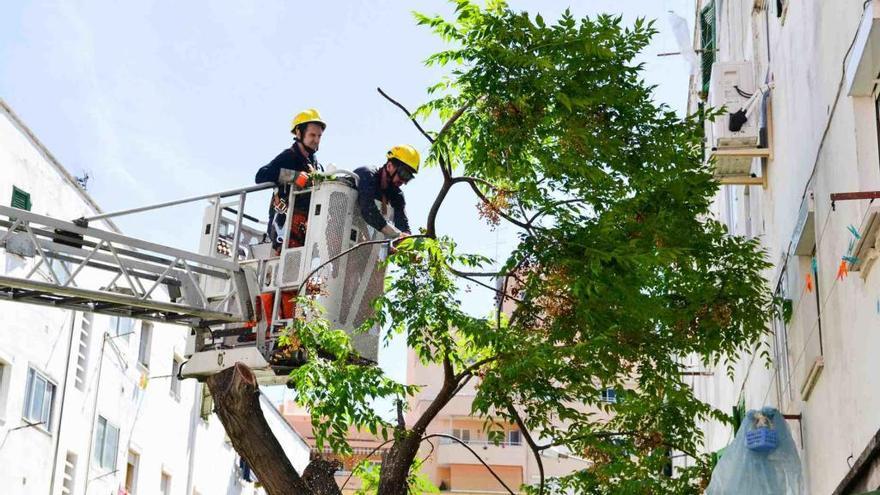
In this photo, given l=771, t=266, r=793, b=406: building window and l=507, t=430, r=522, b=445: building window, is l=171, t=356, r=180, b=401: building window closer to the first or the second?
l=771, t=266, r=793, b=406: building window

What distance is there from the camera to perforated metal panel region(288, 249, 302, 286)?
594 inches

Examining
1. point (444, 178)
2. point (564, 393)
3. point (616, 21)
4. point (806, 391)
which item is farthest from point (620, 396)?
point (616, 21)

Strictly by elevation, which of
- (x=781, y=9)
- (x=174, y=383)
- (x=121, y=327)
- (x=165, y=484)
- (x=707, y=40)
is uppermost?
(x=707, y=40)

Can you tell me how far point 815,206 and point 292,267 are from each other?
5.67 m

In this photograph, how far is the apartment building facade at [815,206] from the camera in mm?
9906

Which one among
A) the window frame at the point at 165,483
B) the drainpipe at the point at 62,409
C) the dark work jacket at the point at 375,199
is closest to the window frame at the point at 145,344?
the window frame at the point at 165,483

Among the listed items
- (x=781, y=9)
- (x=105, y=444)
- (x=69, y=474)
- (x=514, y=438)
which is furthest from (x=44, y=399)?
(x=514, y=438)

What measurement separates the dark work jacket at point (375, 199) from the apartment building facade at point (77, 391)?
9.15 meters

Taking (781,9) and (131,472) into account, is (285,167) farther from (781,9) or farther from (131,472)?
(131,472)

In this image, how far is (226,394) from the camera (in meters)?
11.7

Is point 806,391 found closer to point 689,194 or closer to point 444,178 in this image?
Result: point 689,194

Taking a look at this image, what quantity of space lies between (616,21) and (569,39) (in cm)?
55

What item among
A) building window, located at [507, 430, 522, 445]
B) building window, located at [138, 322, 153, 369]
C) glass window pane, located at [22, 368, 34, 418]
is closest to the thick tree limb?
glass window pane, located at [22, 368, 34, 418]

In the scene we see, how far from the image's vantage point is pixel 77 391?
27.5 metres
